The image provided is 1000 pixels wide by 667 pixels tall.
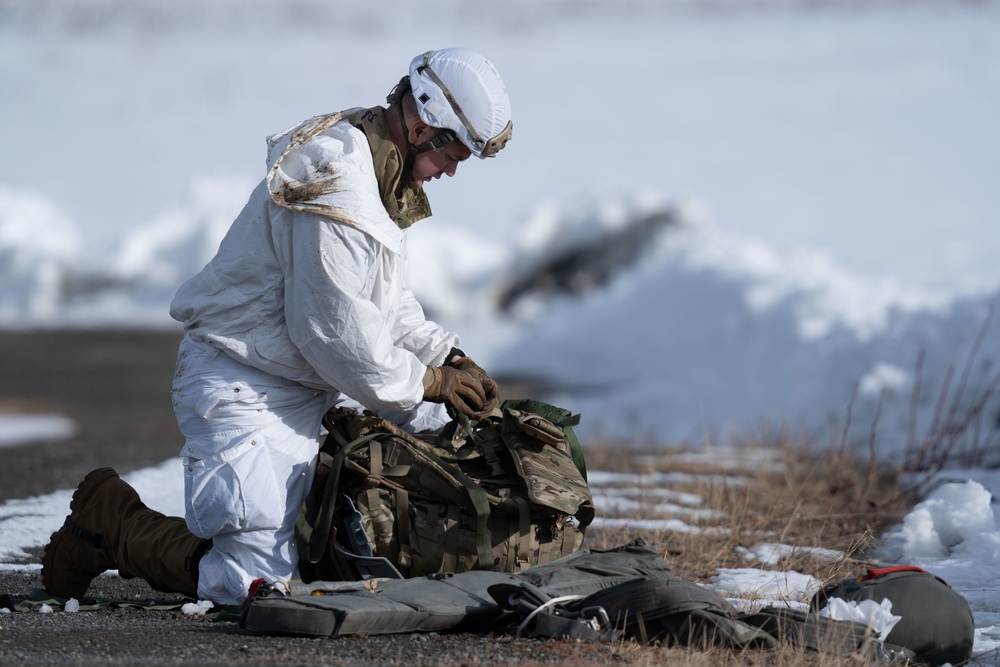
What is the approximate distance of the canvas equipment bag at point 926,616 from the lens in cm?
358

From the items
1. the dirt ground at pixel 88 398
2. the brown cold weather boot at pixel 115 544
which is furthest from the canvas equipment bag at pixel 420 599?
the dirt ground at pixel 88 398

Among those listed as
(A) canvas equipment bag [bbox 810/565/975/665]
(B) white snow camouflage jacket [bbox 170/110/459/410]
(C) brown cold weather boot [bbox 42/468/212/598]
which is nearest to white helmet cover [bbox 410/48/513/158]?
(B) white snow camouflage jacket [bbox 170/110/459/410]

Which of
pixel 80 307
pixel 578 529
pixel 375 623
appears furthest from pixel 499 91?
pixel 80 307

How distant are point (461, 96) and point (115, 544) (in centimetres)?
194

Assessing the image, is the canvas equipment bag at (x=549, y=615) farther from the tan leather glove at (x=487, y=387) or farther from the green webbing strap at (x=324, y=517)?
the tan leather glove at (x=487, y=387)

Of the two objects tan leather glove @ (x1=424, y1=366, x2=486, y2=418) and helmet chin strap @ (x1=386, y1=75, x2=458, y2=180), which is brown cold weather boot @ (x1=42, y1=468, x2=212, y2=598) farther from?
helmet chin strap @ (x1=386, y1=75, x2=458, y2=180)

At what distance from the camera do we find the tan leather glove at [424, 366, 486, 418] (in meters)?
4.17

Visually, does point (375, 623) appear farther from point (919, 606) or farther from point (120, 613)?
point (919, 606)

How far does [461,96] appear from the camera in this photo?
4.09 metres

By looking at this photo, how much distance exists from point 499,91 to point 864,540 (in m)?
2.10

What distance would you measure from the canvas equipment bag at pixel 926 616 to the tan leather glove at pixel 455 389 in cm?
132

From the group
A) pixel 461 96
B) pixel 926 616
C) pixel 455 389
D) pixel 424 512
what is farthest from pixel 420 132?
pixel 926 616

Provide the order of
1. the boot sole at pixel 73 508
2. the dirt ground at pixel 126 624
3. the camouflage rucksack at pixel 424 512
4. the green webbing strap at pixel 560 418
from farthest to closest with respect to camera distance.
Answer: the green webbing strap at pixel 560 418 < the boot sole at pixel 73 508 < the camouflage rucksack at pixel 424 512 < the dirt ground at pixel 126 624

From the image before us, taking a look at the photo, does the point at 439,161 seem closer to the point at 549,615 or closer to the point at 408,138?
the point at 408,138
